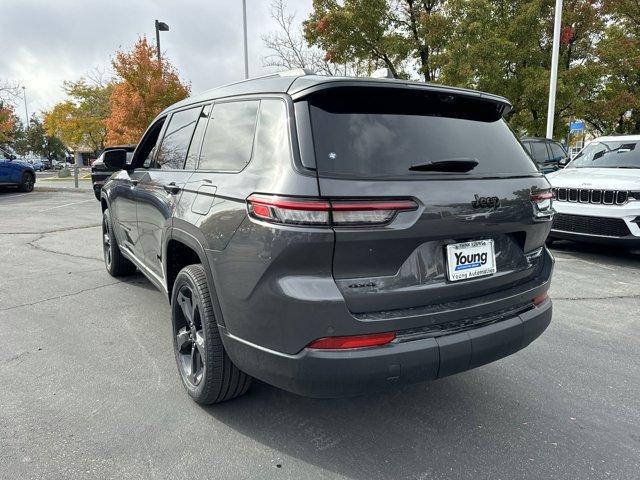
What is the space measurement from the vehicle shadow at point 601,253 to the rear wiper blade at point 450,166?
17.3ft

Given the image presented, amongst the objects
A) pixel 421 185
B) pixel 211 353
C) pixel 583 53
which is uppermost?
pixel 583 53

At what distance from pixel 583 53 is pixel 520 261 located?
24222 mm

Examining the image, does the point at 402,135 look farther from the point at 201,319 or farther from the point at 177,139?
the point at 177,139

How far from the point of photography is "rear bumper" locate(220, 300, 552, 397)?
2.13 metres

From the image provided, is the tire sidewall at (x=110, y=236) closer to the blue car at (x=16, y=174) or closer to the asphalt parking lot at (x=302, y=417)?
the asphalt parking lot at (x=302, y=417)

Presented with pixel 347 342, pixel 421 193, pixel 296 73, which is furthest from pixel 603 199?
pixel 347 342

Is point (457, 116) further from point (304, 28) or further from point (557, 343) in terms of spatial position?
point (304, 28)

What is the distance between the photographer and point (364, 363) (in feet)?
6.99

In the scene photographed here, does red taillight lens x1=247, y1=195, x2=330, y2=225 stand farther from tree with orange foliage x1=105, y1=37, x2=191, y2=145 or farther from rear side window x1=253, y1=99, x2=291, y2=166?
tree with orange foliage x1=105, y1=37, x2=191, y2=145

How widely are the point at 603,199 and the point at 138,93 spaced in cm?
1765

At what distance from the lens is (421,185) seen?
2.24 metres

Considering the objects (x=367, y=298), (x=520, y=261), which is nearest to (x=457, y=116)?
(x=520, y=261)

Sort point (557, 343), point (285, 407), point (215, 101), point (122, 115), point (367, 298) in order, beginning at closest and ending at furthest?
point (367, 298)
point (285, 407)
point (215, 101)
point (557, 343)
point (122, 115)

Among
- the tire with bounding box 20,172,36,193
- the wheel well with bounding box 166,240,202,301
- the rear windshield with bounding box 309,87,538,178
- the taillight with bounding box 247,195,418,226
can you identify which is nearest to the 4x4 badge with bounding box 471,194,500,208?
the rear windshield with bounding box 309,87,538,178
